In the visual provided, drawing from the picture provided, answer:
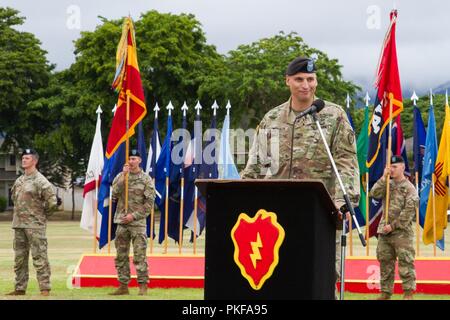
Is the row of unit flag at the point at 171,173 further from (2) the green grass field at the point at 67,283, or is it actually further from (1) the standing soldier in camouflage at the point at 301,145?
(1) the standing soldier in camouflage at the point at 301,145

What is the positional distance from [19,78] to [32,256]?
136 feet

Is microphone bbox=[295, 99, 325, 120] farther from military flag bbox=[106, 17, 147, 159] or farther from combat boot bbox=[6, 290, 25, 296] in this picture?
military flag bbox=[106, 17, 147, 159]

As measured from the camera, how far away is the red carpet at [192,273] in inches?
576

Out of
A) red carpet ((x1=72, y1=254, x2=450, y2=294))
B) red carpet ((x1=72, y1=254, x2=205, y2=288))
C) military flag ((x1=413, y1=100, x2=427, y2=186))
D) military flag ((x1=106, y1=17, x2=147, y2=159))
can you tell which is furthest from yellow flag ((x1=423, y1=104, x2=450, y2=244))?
military flag ((x1=106, y1=17, x2=147, y2=159))

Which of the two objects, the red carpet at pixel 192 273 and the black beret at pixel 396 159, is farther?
the red carpet at pixel 192 273

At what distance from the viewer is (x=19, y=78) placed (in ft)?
177

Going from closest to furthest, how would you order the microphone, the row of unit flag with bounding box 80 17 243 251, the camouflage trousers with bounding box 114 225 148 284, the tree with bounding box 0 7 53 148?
the microphone, the camouflage trousers with bounding box 114 225 148 284, the row of unit flag with bounding box 80 17 243 251, the tree with bounding box 0 7 53 148

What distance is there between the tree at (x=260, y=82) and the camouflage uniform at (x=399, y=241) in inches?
1336

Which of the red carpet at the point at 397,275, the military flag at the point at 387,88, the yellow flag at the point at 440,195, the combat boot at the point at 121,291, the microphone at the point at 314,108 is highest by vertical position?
the military flag at the point at 387,88

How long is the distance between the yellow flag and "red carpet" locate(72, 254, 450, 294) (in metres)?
1.84

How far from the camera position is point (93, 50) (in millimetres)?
51438

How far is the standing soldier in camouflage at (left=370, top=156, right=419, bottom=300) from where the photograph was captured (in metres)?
13.6

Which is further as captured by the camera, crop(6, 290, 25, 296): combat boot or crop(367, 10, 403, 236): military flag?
crop(367, 10, 403, 236): military flag

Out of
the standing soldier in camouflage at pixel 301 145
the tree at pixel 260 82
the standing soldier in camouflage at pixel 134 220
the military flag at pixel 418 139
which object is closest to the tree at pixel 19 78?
the tree at pixel 260 82
